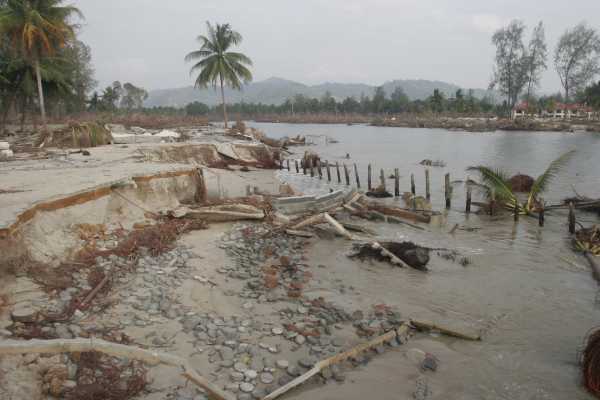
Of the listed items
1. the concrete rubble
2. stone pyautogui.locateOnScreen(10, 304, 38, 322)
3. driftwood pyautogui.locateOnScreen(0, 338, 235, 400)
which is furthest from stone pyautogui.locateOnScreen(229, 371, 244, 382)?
stone pyautogui.locateOnScreen(10, 304, 38, 322)

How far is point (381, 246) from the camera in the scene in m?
10.2

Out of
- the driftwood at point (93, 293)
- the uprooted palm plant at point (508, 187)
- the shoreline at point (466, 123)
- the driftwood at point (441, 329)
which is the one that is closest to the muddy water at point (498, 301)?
the driftwood at point (441, 329)

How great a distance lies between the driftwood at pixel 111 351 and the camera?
4.14 meters

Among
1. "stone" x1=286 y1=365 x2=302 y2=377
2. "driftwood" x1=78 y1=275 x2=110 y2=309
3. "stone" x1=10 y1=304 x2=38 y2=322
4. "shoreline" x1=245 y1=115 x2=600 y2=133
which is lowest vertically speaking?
"stone" x1=286 y1=365 x2=302 y2=377

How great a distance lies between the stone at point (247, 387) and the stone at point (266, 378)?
193 mm

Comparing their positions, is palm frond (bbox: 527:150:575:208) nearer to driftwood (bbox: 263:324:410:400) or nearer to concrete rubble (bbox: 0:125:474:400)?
concrete rubble (bbox: 0:125:474:400)

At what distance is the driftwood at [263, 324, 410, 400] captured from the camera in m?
4.73

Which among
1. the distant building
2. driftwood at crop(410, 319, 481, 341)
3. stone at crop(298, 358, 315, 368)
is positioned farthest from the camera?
the distant building

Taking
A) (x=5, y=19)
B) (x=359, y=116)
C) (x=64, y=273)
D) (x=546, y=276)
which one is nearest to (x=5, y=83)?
(x=5, y=19)

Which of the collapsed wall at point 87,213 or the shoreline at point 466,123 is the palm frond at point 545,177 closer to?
the collapsed wall at point 87,213

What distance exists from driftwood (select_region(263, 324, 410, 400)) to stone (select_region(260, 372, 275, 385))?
0.29 meters

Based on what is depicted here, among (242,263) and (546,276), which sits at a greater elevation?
(242,263)

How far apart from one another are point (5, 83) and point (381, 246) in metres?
31.0

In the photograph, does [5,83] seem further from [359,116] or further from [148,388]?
[359,116]
